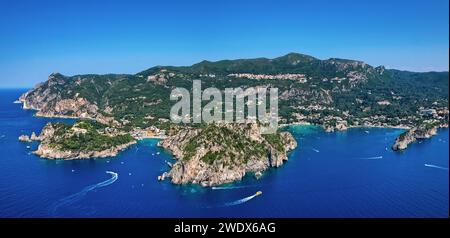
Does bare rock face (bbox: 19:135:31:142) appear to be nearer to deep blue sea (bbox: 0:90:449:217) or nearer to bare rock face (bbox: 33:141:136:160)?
deep blue sea (bbox: 0:90:449:217)

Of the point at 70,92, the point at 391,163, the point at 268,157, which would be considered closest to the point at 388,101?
the point at 391,163

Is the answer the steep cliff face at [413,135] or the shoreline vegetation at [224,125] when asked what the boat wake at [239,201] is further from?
the steep cliff face at [413,135]

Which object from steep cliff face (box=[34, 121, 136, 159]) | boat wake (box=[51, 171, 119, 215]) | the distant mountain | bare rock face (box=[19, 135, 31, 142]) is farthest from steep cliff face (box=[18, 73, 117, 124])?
boat wake (box=[51, 171, 119, 215])

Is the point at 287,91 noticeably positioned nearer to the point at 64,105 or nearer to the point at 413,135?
the point at 413,135

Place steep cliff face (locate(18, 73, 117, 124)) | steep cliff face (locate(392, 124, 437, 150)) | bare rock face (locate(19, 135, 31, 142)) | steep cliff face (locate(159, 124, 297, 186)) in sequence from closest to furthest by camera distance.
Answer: steep cliff face (locate(159, 124, 297, 186)), steep cliff face (locate(392, 124, 437, 150)), bare rock face (locate(19, 135, 31, 142)), steep cliff face (locate(18, 73, 117, 124))

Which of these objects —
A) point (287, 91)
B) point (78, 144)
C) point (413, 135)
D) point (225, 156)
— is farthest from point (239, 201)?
point (287, 91)
